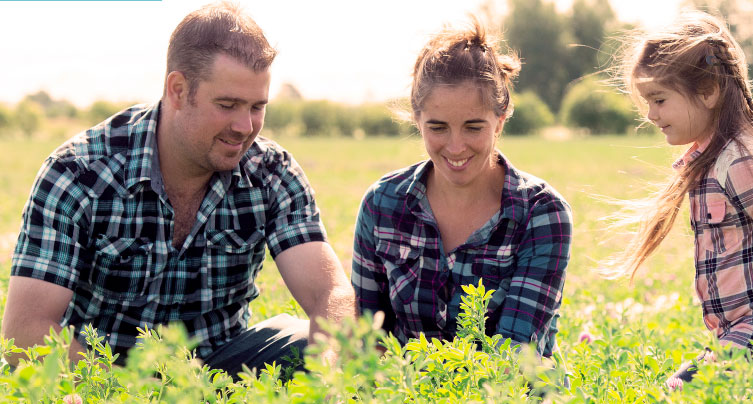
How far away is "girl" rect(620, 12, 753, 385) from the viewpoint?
2613 millimetres

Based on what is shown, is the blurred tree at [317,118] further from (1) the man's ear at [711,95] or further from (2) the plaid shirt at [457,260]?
(1) the man's ear at [711,95]

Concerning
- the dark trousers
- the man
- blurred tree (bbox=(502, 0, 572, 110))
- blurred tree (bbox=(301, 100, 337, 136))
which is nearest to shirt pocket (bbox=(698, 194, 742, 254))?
the man

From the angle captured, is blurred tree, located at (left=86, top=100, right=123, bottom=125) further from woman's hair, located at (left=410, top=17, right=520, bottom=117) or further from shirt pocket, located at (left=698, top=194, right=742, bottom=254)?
shirt pocket, located at (left=698, top=194, right=742, bottom=254)

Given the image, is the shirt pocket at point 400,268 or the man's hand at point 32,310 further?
the shirt pocket at point 400,268

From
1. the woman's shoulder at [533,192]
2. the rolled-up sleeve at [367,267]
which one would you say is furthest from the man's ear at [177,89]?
the woman's shoulder at [533,192]

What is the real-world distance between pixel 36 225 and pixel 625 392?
2245 mm

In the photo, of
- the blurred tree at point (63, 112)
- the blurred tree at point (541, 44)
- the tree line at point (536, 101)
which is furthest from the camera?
the blurred tree at point (541, 44)

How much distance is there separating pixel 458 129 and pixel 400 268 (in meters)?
0.65

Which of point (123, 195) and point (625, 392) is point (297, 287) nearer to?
point (123, 195)

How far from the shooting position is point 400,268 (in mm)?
3018

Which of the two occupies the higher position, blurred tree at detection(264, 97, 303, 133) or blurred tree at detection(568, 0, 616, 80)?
blurred tree at detection(568, 0, 616, 80)

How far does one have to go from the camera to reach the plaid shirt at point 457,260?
2756mm

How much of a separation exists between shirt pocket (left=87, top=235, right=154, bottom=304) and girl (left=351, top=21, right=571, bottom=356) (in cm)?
88

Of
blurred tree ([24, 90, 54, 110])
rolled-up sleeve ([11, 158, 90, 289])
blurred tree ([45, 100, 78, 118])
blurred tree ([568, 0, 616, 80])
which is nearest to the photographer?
rolled-up sleeve ([11, 158, 90, 289])
